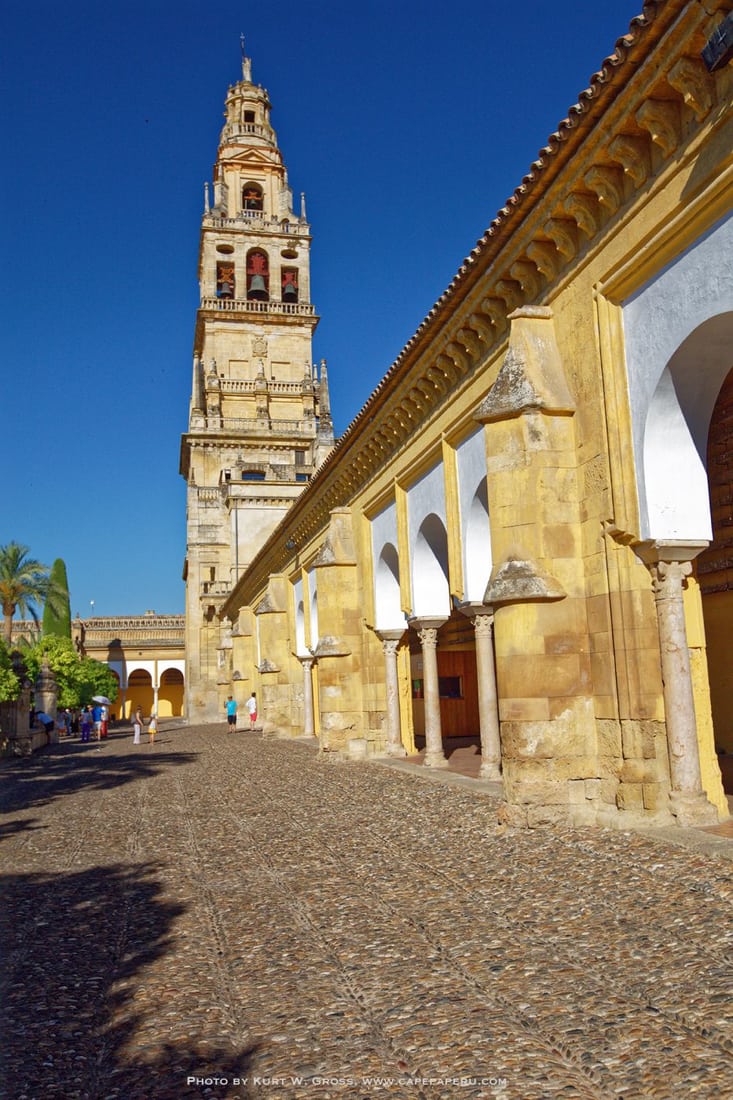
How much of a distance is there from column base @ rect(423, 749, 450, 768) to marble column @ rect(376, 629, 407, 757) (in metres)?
2.15

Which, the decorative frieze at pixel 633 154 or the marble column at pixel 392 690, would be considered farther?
the marble column at pixel 392 690

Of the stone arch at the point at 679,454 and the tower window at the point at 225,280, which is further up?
the tower window at the point at 225,280

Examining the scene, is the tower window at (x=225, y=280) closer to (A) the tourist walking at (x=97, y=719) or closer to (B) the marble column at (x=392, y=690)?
(A) the tourist walking at (x=97, y=719)

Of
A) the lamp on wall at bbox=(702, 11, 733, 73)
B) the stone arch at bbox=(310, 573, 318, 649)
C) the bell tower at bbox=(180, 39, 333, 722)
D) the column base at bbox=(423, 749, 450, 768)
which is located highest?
the bell tower at bbox=(180, 39, 333, 722)

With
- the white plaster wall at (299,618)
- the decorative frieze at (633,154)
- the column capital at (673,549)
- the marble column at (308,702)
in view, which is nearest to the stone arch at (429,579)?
the column capital at (673,549)

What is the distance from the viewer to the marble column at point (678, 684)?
7312 millimetres

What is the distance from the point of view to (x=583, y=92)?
288 inches

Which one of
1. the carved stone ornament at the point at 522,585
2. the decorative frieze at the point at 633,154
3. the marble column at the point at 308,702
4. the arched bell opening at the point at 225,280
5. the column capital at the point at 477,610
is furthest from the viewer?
the arched bell opening at the point at 225,280

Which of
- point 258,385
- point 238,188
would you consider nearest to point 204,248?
point 238,188

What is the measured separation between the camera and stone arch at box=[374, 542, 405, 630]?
16.5 metres

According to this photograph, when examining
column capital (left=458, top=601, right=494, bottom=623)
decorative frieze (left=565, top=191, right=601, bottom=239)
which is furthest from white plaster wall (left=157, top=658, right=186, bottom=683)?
decorative frieze (left=565, top=191, right=601, bottom=239)

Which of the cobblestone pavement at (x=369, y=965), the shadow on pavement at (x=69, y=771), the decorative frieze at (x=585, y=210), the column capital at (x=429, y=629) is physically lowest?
the shadow on pavement at (x=69, y=771)

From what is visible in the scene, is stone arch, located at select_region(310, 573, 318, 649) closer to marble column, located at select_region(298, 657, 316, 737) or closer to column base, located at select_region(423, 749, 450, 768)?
marble column, located at select_region(298, 657, 316, 737)

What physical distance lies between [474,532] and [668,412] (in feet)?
14.5
